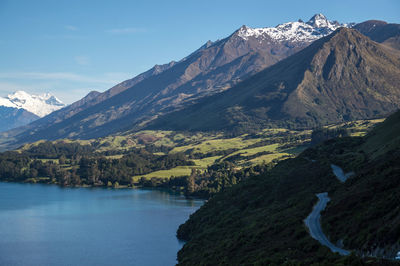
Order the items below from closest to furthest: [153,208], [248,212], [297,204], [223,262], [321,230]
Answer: [321,230]
[223,262]
[297,204]
[248,212]
[153,208]

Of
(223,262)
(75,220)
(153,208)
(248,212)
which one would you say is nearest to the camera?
(223,262)

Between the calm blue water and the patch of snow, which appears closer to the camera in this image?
the patch of snow

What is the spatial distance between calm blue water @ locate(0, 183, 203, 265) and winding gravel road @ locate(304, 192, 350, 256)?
43.2 m

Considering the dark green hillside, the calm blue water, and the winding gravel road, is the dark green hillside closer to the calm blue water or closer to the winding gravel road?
the winding gravel road

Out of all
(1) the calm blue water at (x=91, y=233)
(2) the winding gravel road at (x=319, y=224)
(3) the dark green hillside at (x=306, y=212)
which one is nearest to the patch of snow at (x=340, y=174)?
(3) the dark green hillside at (x=306, y=212)

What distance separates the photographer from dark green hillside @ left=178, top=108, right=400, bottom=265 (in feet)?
175

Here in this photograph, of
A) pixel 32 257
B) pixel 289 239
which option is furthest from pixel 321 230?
pixel 32 257

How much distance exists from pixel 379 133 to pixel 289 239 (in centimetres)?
7264

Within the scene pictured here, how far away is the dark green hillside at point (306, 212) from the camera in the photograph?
53281mm

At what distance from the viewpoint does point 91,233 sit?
468 feet

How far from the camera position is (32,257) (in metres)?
115

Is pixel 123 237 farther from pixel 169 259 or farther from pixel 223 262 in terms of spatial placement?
pixel 223 262

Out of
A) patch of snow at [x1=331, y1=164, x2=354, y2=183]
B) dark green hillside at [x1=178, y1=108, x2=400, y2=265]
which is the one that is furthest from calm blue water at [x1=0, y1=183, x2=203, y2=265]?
patch of snow at [x1=331, y1=164, x2=354, y2=183]

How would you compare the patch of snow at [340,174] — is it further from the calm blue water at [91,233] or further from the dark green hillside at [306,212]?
the calm blue water at [91,233]
